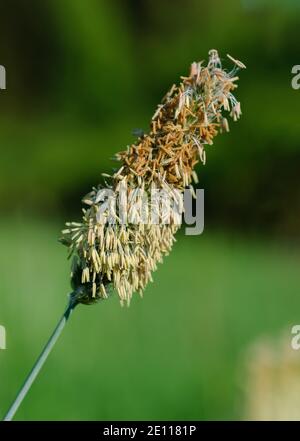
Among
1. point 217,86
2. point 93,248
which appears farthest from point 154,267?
point 217,86

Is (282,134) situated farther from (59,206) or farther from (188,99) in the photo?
(188,99)
